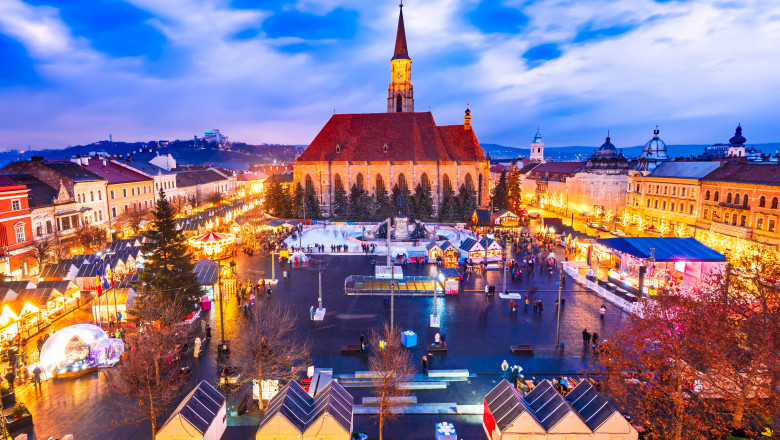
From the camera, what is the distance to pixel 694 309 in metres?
12.7

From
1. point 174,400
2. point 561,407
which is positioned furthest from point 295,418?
point 561,407

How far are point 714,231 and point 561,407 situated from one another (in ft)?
141

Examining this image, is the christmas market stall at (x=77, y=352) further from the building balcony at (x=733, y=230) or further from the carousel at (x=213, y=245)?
the building balcony at (x=733, y=230)

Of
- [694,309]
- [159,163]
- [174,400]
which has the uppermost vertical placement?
[159,163]

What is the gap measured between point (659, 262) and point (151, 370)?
95.8ft

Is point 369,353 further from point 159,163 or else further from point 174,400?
point 159,163

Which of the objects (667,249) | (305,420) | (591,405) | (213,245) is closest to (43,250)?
(213,245)

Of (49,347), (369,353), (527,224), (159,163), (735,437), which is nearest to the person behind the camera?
(735,437)

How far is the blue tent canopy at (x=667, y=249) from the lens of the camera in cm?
2714

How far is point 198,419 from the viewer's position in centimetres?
1193

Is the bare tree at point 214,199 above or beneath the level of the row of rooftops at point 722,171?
beneath

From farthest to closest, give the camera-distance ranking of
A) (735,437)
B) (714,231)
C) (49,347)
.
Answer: (714,231) → (49,347) → (735,437)

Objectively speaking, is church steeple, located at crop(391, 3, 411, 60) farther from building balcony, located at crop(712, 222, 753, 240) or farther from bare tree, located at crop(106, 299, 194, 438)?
bare tree, located at crop(106, 299, 194, 438)

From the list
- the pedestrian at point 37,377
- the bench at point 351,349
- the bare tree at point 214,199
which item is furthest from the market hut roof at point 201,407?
the bare tree at point 214,199
